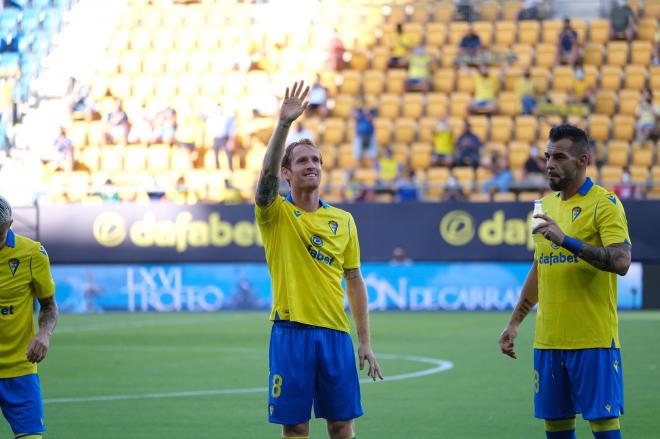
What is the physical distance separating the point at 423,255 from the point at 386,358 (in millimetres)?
9786

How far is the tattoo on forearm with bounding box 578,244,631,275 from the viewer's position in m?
6.59

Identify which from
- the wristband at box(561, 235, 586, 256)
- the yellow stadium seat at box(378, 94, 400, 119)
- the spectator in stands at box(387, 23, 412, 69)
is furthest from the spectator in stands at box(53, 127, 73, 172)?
the wristband at box(561, 235, 586, 256)

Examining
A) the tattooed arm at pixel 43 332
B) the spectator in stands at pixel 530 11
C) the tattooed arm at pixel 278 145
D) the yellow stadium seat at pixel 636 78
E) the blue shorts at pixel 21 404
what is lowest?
the blue shorts at pixel 21 404

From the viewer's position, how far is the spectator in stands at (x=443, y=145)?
27.8 m

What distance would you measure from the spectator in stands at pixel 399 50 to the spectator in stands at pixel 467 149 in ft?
13.3

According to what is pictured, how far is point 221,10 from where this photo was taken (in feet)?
110

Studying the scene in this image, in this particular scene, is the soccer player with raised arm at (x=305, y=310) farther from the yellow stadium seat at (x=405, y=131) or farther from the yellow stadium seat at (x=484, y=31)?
the yellow stadium seat at (x=484, y=31)

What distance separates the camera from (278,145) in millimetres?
6461

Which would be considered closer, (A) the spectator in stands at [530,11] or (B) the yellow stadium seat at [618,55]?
(B) the yellow stadium seat at [618,55]

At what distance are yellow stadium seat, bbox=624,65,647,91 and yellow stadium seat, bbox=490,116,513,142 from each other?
3.07 metres

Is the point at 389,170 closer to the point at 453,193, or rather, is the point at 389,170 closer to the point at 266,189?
the point at 453,193

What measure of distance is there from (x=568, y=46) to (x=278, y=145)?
2458 cm

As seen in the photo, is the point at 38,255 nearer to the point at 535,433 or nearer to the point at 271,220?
the point at 271,220

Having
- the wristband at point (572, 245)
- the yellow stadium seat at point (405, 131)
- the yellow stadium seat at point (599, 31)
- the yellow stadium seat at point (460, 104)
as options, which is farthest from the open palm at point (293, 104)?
the yellow stadium seat at point (599, 31)
